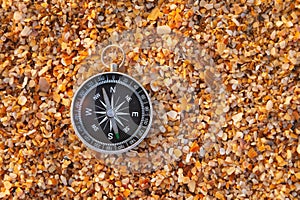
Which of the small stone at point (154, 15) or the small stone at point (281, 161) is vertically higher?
the small stone at point (154, 15)

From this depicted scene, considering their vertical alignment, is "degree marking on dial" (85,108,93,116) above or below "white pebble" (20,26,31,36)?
below

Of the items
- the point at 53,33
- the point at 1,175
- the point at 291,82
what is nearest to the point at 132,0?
the point at 53,33

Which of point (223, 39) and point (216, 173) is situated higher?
point (223, 39)

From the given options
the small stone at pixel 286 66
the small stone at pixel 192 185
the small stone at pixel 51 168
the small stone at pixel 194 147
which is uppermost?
the small stone at pixel 286 66

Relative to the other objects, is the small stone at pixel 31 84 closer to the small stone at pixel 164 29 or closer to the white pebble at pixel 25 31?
the white pebble at pixel 25 31

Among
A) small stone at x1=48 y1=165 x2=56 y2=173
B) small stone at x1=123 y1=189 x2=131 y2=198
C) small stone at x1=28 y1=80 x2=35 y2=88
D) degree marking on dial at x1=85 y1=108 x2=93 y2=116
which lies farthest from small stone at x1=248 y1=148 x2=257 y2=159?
small stone at x1=28 y1=80 x2=35 y2=88

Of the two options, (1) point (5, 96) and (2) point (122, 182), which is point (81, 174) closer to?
(2) point (122, 182)

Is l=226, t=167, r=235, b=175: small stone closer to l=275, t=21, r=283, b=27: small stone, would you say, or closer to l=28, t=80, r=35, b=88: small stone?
l=275, t=21, r=283, b=27: small stone

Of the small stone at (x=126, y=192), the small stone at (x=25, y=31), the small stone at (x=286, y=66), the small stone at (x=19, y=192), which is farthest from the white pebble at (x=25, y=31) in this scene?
the small stone at (x=286, y=66)

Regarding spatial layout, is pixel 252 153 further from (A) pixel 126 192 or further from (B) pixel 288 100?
(A) pixel 126 192
